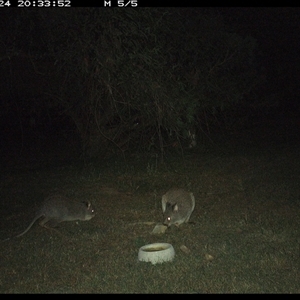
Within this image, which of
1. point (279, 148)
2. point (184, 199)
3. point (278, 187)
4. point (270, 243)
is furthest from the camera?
point (279, 148)

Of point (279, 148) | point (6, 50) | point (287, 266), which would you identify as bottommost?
point (279, 148)

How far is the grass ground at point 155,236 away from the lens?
6.14 m

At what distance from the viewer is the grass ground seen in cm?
614

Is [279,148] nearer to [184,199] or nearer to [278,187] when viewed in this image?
[278,187]

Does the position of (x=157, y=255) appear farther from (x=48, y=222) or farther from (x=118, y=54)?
(x=118, y=54)

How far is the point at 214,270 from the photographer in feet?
21.1

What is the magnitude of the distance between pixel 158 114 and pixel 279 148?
1141cm

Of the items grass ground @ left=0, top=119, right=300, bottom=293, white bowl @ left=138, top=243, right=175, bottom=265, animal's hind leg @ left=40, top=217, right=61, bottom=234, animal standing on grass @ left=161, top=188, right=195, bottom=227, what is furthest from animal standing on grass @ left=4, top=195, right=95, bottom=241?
white bowl @ left=138, top=243, right=175, bottom=265

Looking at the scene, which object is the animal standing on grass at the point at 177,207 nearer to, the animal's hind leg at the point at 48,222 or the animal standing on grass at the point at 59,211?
the animal standing on grass at the point at 59,211

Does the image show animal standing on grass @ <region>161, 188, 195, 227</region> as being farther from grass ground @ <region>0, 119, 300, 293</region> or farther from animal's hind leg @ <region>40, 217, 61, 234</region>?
animal's hind leg @ <region>40, 217, 61, 234</region>

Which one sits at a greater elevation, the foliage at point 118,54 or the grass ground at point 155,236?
the foliage at point 118,54

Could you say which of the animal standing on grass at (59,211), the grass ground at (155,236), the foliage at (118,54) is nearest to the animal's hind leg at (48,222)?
the animal standing on grass at (59,211)

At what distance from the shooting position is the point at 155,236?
823cm

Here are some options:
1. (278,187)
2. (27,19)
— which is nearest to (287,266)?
(278,187)
